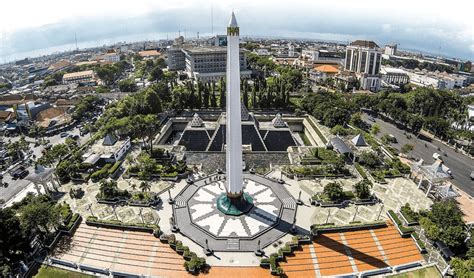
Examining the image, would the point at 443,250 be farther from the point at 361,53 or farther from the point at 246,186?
the point at 361,53

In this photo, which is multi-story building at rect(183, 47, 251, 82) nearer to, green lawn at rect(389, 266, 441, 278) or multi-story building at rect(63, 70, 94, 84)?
multi-story building at rect(63, 70, 94, 84)

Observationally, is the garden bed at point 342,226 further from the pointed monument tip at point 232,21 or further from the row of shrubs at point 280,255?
the pointed monument tip at point 232,21

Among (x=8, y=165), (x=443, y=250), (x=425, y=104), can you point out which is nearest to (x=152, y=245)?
(x=443, y=250)

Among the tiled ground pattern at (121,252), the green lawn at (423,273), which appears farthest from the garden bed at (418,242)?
the tiled ground pattern at (121,252)

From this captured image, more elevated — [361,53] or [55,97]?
[361,53]

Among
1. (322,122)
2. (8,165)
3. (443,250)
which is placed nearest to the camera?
(443,250)

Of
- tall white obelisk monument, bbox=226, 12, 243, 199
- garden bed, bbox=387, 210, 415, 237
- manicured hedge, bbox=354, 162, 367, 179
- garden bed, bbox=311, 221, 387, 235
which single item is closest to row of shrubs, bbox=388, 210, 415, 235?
garden bed, bbox=387, 210, 415, 237
